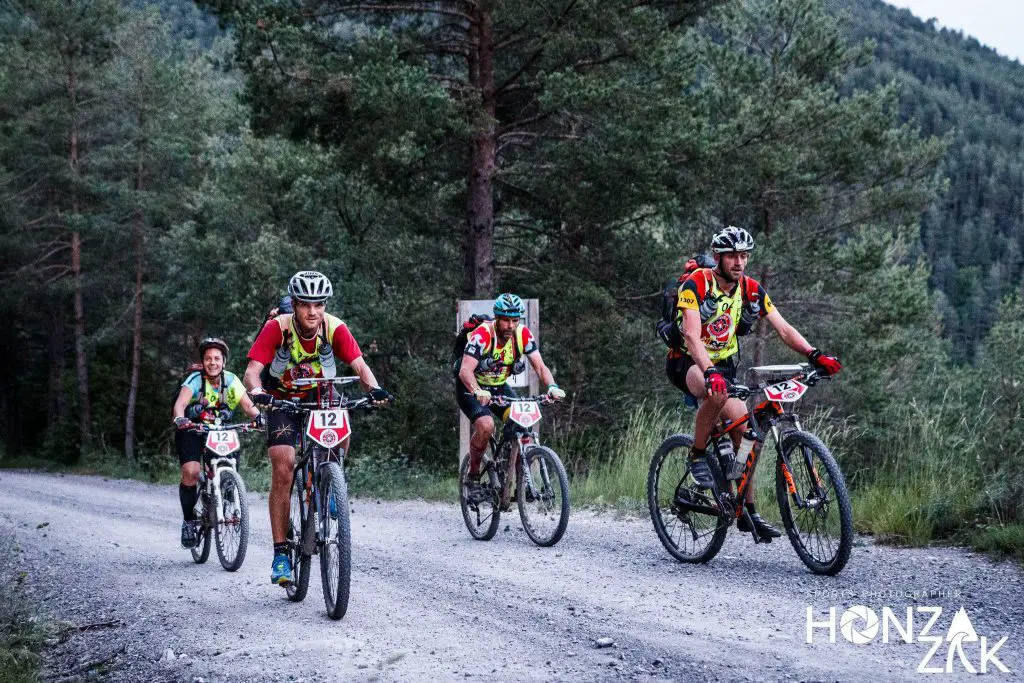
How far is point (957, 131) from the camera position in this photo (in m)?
29.0

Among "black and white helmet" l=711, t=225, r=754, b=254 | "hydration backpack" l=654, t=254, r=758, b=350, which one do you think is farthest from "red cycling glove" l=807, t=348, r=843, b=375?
"black and white helmet" l=711, t=225, r=754, b=254

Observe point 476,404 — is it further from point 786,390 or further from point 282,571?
point 786,390

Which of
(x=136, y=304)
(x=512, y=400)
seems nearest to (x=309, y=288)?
(x=512, y=400)

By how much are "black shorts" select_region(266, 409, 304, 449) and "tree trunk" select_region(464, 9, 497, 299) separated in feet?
32.1

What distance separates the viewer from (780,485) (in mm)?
6898

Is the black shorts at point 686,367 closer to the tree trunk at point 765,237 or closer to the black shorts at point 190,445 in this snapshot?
the black shorts at point 190,445

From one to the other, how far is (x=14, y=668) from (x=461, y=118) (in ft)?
37.3

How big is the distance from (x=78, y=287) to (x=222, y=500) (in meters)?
27.0

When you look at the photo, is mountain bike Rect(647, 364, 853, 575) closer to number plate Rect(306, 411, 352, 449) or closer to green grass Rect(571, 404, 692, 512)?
number plate Rect(306, 411, 352, 449)

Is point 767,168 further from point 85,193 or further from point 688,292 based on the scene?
point 85,193

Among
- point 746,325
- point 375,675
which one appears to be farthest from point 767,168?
point 375,675

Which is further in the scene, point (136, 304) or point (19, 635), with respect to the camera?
point (136, 304)

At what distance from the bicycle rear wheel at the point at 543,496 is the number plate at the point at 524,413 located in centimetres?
26

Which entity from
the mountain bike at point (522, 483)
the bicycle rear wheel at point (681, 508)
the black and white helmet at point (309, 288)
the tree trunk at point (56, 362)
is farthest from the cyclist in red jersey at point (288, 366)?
the tree trunk at point (56, 362)
